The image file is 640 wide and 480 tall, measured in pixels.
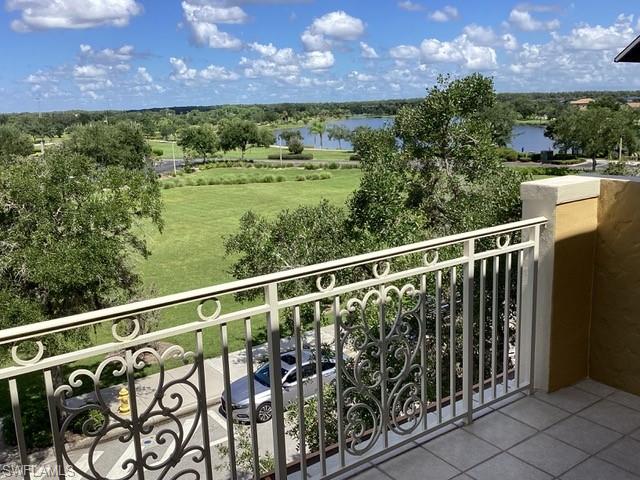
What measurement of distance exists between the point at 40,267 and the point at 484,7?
3568 cm

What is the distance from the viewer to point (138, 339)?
1805 millimetres

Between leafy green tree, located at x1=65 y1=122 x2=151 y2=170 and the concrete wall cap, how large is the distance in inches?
1701

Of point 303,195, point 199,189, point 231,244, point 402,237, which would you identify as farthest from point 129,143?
point 402,237

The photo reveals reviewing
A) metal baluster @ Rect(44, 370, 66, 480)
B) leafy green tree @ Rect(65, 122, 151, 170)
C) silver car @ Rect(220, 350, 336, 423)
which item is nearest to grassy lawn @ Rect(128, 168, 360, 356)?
silver car @ Rect(220, 350, 336, 423)

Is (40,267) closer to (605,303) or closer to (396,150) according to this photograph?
(396,150)

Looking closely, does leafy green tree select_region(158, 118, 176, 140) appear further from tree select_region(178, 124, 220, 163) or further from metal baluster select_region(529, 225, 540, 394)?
metal baluster select_region(529, 225, 540, 394)

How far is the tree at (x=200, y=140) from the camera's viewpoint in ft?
237

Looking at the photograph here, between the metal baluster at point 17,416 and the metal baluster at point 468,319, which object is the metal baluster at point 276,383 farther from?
the metal baluster at point 468,319

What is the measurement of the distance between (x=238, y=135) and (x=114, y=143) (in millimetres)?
32564

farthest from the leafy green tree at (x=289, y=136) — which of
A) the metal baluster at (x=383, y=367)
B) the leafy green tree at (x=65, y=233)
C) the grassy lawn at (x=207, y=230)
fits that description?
the metal baluster at (x=383, y=367)

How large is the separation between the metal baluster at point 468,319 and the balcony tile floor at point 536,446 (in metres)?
0.15

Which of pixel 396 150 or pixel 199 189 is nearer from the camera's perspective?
pixel 396 150

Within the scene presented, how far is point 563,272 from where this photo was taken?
10.7ft

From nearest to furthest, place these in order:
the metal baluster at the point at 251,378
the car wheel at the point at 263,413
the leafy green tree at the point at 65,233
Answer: the metal baluster at the point at 251,378
the car wheel at the point at 263,413
the leafy green tree at the point at 65,233
